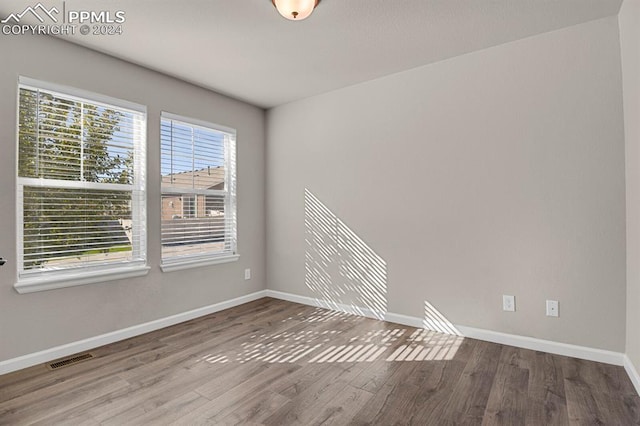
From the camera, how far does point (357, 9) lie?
7.50ft

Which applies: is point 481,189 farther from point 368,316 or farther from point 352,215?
point 368,316

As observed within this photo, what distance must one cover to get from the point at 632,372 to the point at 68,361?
3.95 meters

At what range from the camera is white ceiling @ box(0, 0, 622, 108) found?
2252 mm

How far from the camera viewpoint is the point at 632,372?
7.09ft

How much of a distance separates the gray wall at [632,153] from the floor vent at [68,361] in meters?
Result: 3.84

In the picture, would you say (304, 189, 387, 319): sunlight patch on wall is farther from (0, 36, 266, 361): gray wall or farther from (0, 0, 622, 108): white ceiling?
(0, 0, 622, 108): white ceiling

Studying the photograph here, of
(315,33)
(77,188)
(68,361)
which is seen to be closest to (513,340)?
(315,33)

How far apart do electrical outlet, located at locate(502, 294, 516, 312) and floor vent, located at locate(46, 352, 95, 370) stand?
11.0 feet

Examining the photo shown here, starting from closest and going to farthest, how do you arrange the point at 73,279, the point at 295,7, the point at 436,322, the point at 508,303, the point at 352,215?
the point at 295,7
the point at 73,279
the point at 508,303
the point at 436,322
the point at 352,215

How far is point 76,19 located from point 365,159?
266cm

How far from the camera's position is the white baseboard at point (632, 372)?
6.73 ft

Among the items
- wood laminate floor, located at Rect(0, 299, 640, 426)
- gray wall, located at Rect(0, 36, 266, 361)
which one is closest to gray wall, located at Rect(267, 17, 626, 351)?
wood laminate floor, located at Rect(0, 299, 640, 426)

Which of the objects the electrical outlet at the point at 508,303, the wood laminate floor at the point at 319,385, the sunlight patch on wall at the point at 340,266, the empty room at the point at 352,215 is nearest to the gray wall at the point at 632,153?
the empty room at the point at 352,215

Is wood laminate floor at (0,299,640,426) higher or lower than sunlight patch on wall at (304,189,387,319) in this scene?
lower
